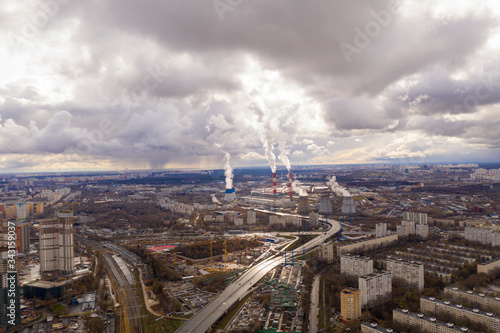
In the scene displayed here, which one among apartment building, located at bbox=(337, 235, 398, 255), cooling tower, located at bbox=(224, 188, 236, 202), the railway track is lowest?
the railway track

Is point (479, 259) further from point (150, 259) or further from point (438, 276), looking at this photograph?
point (150, 259)

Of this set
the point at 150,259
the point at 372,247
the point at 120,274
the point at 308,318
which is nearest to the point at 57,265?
the point at 120,274

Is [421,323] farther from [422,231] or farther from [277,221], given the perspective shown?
[277,221]

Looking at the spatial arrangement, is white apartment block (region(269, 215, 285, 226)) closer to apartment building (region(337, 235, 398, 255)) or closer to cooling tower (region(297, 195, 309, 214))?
cooling tower (region(297, 195, 309, 214))

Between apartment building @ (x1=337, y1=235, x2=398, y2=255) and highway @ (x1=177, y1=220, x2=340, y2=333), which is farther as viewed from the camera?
apartment building @ (x1=337, y1=235, x2=398, y2=255)

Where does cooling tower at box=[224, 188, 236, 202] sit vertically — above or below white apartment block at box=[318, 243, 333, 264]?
above

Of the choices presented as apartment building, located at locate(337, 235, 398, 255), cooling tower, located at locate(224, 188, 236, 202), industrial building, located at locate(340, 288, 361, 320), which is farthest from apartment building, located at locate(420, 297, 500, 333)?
cooling tower, located at locate(224, 188, 236, 202)

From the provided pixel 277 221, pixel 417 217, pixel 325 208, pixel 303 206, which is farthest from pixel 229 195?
pixel 417 217

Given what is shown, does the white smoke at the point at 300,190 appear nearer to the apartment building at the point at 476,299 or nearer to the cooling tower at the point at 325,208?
the cooling tower at the point at 325,208
